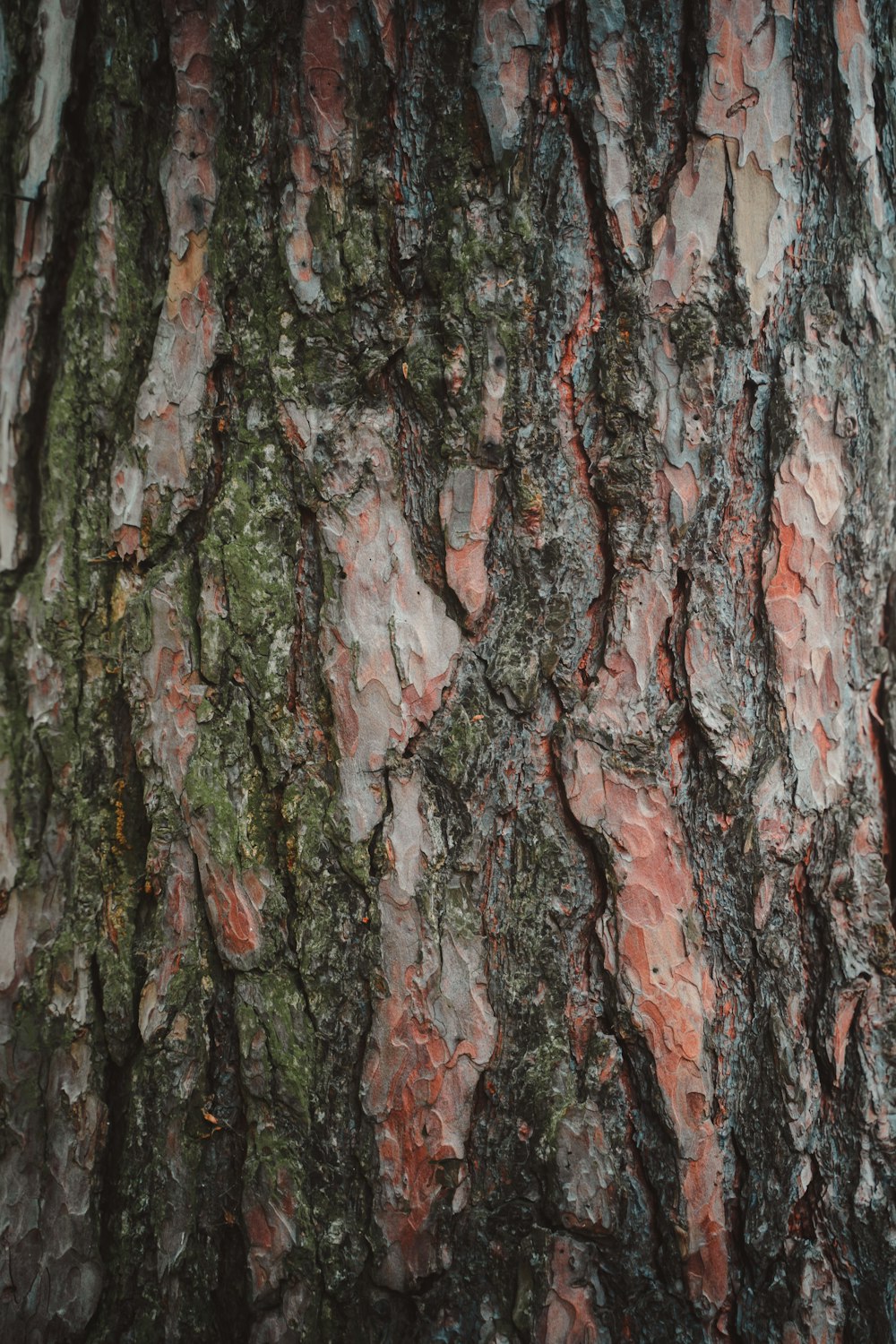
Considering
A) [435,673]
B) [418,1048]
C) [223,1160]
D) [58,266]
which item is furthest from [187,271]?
[223,1160]

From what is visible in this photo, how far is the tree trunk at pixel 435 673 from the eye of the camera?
104 cm

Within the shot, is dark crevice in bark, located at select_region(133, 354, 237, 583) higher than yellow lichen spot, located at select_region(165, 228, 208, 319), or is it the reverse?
yellow lichen spot, located at select_region(165, 228, 208, 319)

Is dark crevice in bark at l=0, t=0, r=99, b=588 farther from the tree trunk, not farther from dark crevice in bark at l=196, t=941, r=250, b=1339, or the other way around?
dark crevice in bark at l=196, t=941, r=250, b=1339

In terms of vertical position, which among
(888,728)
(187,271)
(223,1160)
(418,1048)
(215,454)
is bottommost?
(223,1160)

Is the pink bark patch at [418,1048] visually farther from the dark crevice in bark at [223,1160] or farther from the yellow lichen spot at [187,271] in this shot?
the yellow lichen spot at [187,271]

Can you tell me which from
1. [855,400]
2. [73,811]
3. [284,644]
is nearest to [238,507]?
[284,644]

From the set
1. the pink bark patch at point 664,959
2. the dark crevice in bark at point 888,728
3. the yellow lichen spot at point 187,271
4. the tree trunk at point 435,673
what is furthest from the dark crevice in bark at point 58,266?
the dark crevice in bark at point 888,728

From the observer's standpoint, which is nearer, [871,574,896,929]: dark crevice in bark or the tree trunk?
the tree trunk

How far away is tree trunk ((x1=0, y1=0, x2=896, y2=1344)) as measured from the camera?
104cm

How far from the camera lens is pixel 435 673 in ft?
3.46

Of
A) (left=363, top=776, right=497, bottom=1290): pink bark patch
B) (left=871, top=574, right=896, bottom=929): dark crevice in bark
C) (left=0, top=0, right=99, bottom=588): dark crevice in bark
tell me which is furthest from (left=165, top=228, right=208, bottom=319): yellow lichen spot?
(left=871, top=574, right=896, bottom=929): dark crevice in bark

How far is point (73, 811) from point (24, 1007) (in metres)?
0.26

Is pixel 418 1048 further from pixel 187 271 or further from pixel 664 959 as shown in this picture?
pixel 187 271

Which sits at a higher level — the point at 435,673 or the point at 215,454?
the point at 215,454
